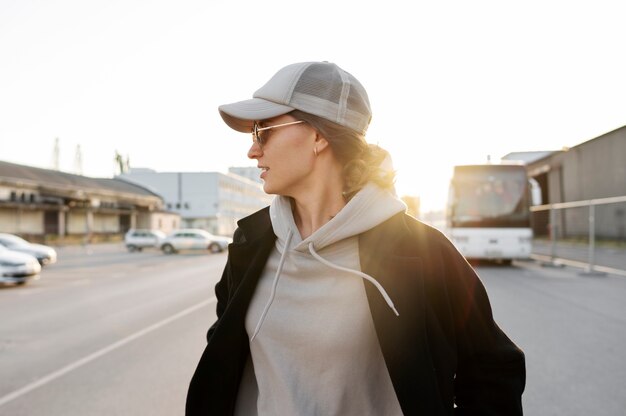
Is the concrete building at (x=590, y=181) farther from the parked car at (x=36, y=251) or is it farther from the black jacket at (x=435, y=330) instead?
the black jacket at (x=435, y=330)

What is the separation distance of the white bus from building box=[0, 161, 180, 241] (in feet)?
117

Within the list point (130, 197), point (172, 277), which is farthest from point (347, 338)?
point (130, 197)

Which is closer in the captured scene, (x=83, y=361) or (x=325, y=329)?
(x=325, y=329)

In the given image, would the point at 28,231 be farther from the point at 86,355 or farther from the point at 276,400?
the point at 276,400

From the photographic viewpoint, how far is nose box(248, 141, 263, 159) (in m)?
2.04

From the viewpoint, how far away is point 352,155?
6.68ft

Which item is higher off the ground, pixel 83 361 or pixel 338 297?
pixel 338 297

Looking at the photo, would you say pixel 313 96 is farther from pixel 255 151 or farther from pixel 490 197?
pixel 490 197

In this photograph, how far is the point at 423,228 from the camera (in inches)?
73.8

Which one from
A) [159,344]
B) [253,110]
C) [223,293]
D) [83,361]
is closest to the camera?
[253,110]

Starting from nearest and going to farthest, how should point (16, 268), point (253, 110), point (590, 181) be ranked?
1. point (253, 110)
2. point (16, 268)
3. point (590, 181)

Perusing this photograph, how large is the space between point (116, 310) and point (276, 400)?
9053mm

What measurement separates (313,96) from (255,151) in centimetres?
32

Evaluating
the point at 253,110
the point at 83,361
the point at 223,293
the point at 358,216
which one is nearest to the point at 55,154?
the point at 83,361
